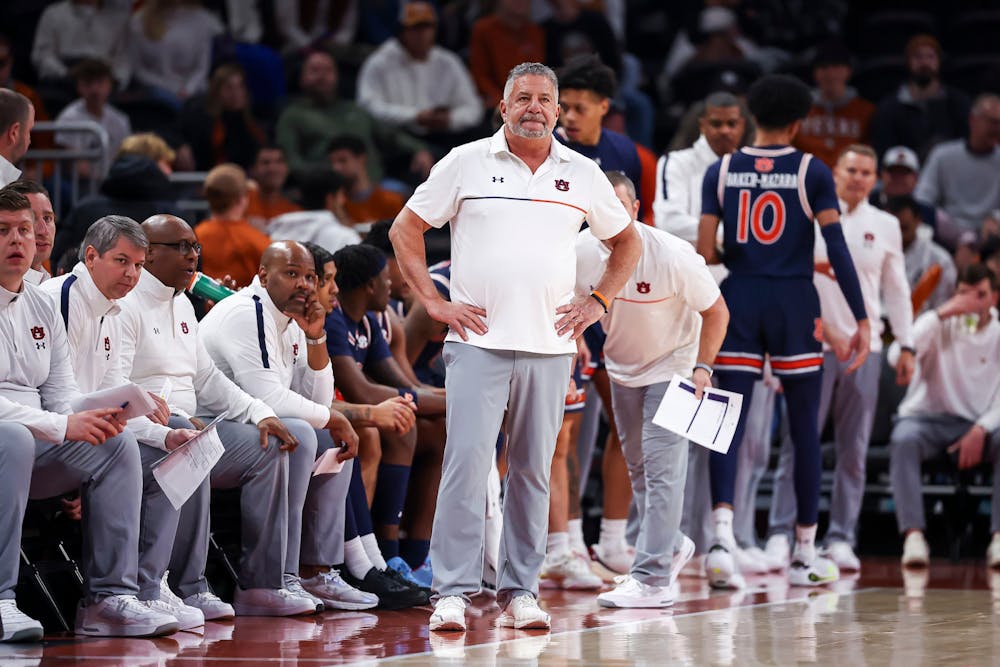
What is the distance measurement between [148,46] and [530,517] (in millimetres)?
7747

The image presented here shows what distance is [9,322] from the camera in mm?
5199

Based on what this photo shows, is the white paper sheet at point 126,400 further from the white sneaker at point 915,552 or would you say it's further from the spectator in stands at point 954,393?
the spectator in stands at point 954,393

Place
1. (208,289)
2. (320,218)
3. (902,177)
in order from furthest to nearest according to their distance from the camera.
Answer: (902,177), (320,218), (208,289)

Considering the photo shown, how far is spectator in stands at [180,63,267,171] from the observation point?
11.5 metres

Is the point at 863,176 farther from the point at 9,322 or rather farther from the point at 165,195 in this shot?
the point at 9,322

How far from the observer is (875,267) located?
8.43 m

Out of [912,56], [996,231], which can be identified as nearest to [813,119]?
[912,56]

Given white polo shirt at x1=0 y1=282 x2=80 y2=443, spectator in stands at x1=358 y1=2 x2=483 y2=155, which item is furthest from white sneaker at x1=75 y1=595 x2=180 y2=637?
spectator in stands at x1=358 y1=2 x2=483 y2=155

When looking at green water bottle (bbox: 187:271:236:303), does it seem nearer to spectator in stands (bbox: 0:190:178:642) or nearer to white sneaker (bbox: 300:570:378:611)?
white sneaker (bbox: 300:570:378:611)

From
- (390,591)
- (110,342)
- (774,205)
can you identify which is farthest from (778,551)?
(110,342)

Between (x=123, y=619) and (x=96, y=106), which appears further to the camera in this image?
(x=96, y=106)

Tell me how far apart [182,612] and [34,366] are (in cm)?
97

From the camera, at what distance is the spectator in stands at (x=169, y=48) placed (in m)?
12.2

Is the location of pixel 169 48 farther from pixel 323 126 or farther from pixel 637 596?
pixel 637 596
